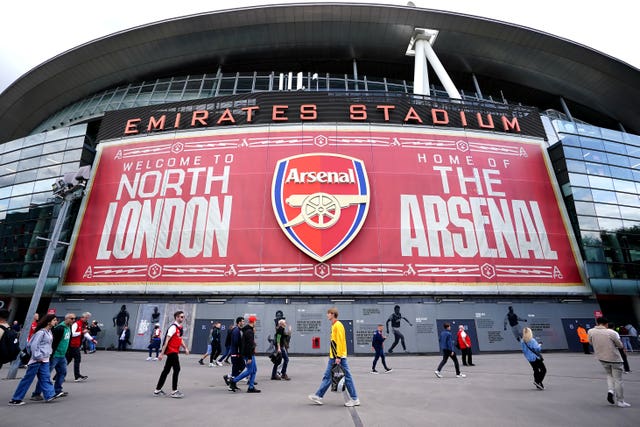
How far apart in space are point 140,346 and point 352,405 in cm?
1726

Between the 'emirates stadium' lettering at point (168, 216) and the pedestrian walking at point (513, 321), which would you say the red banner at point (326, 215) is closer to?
the 'emirates stadium' lettering at point (168, 216)

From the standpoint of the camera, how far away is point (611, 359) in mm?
6684

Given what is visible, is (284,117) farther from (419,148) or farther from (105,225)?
(105,225)

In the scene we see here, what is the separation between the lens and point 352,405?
641 centimetres

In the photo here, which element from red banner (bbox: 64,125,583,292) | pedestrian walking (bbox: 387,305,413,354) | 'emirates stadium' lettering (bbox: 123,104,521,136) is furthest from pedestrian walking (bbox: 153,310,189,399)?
'emirates stadium' lettering (bbox: 123,104,521,136)

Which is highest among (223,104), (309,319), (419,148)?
(223,104)

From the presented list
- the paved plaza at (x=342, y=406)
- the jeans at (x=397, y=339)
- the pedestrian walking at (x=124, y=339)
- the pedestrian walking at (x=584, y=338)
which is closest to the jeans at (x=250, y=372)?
the paved plaza at (x=342, y=406)

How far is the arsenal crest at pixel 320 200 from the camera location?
1977cm

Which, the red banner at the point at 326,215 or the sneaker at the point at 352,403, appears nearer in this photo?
the sneaker at the point at 352,403

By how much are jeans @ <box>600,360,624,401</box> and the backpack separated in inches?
427

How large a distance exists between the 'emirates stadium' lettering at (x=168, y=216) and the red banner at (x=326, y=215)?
0.24 feet

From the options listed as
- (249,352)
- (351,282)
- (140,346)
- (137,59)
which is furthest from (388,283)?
(137,59)

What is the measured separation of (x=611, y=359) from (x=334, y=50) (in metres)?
31.8

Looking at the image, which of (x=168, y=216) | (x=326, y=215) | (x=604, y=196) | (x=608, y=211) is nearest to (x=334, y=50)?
(x=326, y=215)
